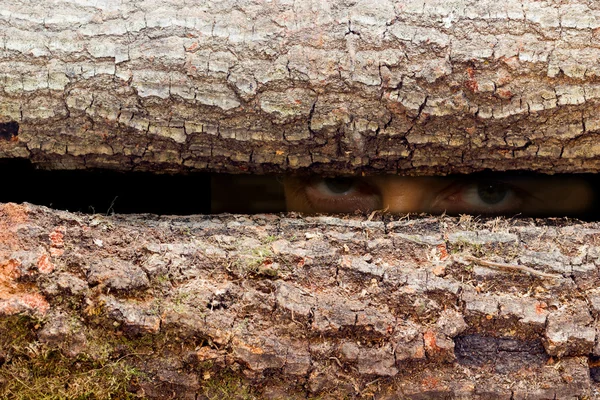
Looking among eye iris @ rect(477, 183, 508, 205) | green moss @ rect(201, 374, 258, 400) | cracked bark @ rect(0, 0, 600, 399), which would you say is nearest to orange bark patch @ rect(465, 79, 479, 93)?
cracked bark @ rect(0, 0, 600, 399)

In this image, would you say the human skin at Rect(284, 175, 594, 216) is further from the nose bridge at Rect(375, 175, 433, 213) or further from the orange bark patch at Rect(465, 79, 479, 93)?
the orange bark patch at Rect(465, 79, 479, 93)

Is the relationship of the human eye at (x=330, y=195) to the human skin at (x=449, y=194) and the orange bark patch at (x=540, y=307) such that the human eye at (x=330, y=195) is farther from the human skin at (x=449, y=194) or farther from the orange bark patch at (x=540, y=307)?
the orange bark patch at (x=540, y=307)

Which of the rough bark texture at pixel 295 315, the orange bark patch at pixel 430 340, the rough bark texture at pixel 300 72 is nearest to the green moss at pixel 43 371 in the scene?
the rough bark texture at pixel 295 315

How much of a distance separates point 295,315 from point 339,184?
778mm

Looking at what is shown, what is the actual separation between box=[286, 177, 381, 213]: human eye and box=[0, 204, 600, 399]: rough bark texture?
1.90ft

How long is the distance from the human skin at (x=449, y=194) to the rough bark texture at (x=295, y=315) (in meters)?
0.52

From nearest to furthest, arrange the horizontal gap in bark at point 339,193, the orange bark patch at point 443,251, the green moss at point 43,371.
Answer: the green moss at point 43,371, the orange bark patch at point 443,251, the horizontal gap in bark at point 339,193

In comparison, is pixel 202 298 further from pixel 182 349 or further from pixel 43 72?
pixel 43 72

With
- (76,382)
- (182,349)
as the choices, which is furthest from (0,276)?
(182,349)

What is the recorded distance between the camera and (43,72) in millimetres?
1622

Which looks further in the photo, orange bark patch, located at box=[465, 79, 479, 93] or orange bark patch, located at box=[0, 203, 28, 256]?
orange bark patch, located at box=[465, 79, 479, 93]

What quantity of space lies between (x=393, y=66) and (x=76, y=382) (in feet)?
3.15

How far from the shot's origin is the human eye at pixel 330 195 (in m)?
2.13

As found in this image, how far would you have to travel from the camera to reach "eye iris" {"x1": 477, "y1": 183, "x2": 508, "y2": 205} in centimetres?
212
